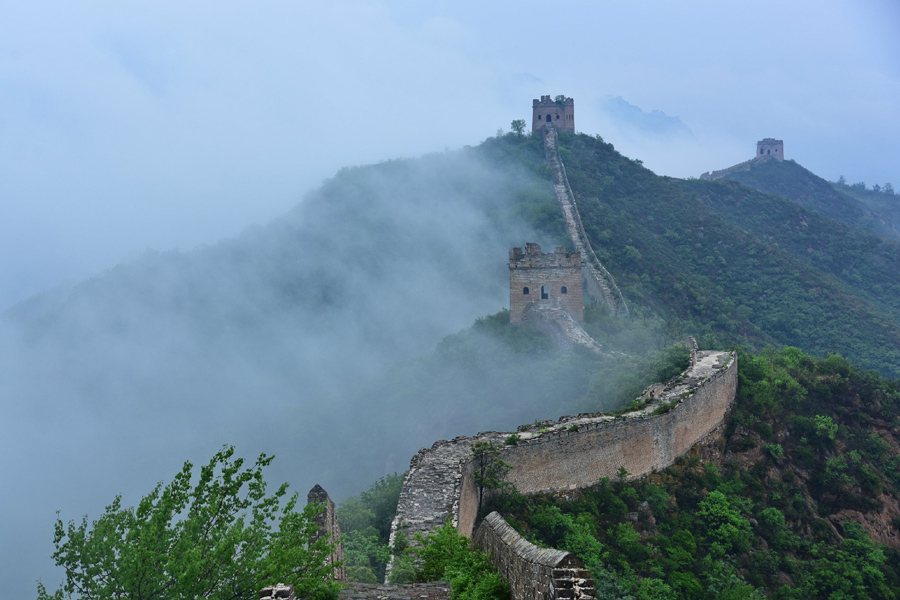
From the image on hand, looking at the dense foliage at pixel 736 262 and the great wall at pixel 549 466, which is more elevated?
the dense foliage at pixel 736 262

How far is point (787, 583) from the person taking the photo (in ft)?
75.3

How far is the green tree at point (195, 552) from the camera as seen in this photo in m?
8.38

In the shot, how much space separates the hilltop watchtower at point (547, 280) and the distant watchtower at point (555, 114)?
45105 millimetres

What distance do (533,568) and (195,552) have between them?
3376 mm

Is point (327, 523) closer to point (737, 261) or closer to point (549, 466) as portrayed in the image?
point (549, 466)

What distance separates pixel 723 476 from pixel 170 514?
2105 centimetres

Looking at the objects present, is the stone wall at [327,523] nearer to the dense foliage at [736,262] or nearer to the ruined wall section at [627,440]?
the ruined wall section at [627,440]

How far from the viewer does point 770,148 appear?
11862 centimetres

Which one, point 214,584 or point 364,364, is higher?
point 364,364

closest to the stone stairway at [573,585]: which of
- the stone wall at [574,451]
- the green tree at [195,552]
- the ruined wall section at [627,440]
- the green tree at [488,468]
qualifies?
the green tree at [195,552]

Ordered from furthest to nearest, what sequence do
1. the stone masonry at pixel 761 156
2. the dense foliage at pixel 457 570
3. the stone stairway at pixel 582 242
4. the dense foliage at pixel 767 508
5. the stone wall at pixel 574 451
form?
the stone masonry at pixel 761 156 → the stone stairway at pixel 582 242 → the dense foliage at pixel 767 508 → the stone wall at pixel 574 451 → the dense foliage at pixel 457 570

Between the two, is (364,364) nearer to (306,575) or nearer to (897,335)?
(897,335)

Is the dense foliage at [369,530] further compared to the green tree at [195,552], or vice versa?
the dense foliage at [369,530]

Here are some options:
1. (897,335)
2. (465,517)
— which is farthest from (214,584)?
(897,335)
